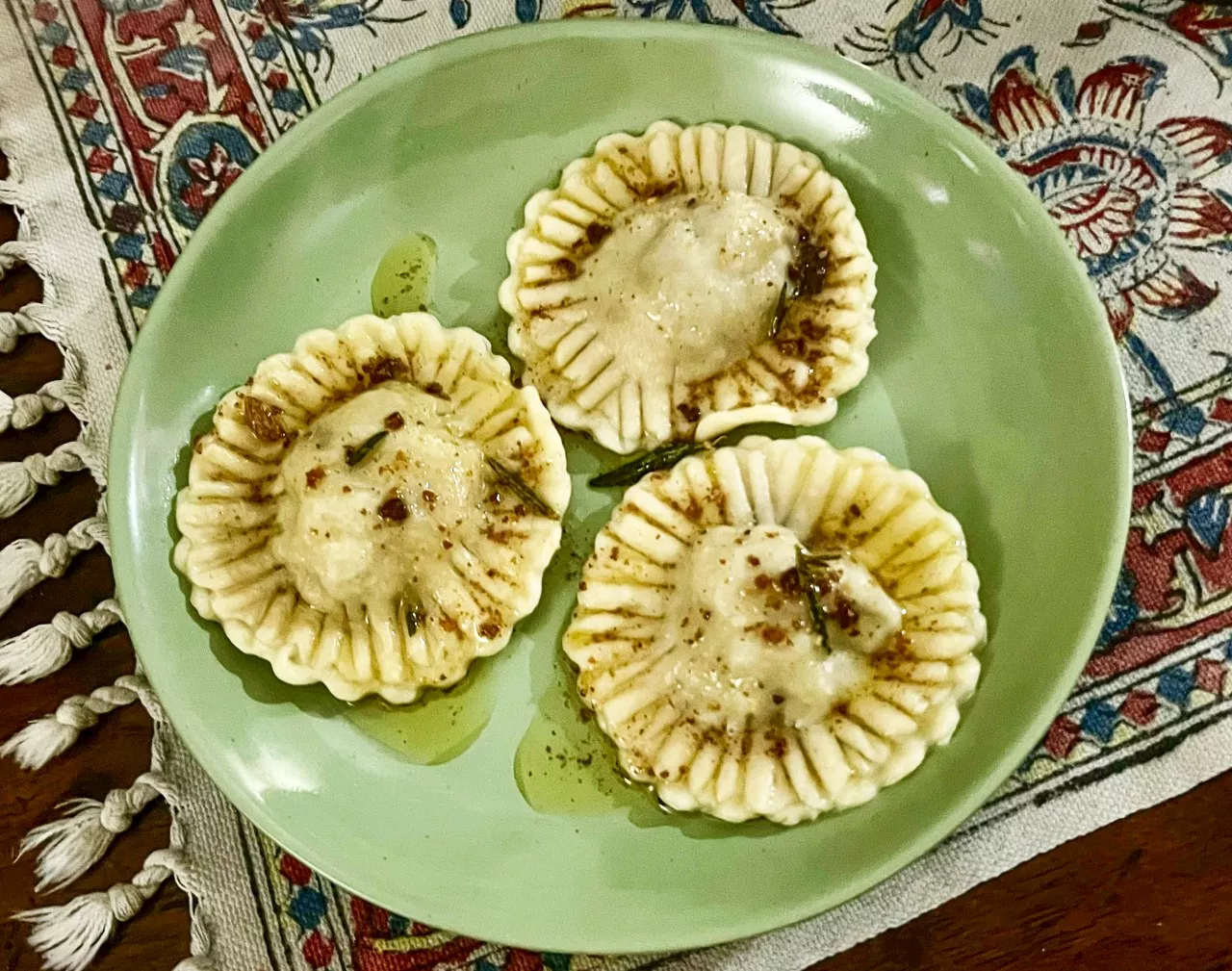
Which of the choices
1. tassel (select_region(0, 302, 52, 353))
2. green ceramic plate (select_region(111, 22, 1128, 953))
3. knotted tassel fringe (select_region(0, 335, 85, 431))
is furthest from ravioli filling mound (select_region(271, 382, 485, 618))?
tassel (select_region(0, 302, 52, 353))

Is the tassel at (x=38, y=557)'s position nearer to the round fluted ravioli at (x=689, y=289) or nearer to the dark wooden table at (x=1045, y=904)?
the dark wooden table at (x=1045, y=904)

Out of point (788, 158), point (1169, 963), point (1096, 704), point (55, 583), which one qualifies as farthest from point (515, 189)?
point (1169, 963)

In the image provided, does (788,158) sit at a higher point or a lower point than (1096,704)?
higher

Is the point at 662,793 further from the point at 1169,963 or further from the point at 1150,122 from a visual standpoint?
the point at 1150,122

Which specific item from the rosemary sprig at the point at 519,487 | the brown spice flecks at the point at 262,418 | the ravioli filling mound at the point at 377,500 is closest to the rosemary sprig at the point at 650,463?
the rosemary sprig at the point at 519,487

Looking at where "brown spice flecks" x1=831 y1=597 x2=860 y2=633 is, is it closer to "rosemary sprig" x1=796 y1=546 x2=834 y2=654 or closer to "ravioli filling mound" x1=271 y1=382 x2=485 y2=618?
"rosemary sprig" x1=796 y1=546 x2=834 y2=654

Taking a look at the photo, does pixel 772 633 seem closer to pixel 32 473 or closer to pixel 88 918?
pixel 88 918
